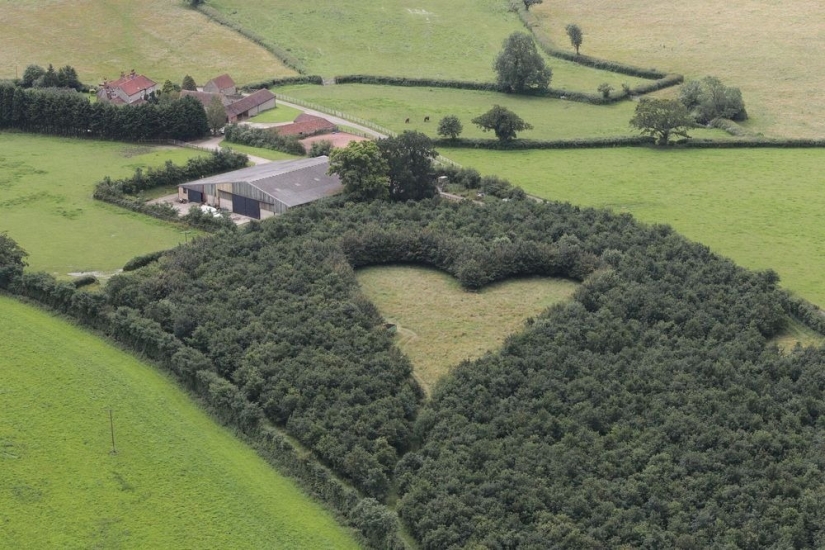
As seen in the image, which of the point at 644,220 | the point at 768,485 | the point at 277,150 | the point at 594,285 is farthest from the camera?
the point at 277,150

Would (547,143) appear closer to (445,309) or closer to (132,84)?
(445,309)

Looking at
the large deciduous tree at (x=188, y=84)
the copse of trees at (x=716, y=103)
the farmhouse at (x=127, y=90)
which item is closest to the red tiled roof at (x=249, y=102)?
the large deciduous tree at (x=188, y=84)

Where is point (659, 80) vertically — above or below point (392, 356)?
above

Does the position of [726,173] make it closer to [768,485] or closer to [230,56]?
[768,485]

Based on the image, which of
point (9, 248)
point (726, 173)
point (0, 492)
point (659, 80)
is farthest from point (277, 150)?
point (0, 492)

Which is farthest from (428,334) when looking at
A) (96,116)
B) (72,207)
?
(96,116)

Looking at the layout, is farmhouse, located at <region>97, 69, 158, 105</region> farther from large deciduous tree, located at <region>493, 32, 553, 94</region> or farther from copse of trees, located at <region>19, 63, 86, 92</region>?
large deciduous tree, located at <region>493, 32, 553, 94</region>

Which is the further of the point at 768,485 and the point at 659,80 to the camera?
the point at 659,80

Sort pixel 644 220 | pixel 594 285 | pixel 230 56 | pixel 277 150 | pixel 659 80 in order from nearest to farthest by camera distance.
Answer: pixel 594 285
pixel 644 220
pixel 277 150
pixel 659 80
pixel 230 56
